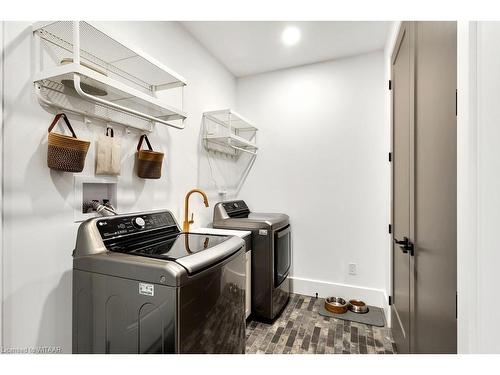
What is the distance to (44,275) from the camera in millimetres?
1129

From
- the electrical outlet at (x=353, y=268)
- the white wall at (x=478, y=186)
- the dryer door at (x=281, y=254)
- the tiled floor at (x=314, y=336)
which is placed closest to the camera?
the white wall at (x=478, y=186)

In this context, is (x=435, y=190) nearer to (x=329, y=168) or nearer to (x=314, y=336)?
(x=314, y=336)

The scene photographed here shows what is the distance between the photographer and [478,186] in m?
0.66

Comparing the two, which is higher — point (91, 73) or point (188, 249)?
point (91, 73)

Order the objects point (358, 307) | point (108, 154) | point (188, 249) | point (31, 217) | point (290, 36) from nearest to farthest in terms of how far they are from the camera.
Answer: point (31, 217) < point (188, 249) < point (108, 154) < point (290, 36) < point (358, 307)

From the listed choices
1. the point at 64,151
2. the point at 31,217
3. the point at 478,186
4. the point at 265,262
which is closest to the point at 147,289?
the point at 31,217

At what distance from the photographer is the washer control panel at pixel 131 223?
1.21 metres

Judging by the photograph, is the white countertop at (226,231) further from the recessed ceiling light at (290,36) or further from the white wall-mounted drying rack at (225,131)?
the recessed ceiling light at (290,36)

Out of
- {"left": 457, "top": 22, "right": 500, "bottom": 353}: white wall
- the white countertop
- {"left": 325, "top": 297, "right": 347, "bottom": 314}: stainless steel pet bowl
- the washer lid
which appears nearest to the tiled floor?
{"left": 325, "top": 297, "right": 347, "bottom": 314}: stainless steel pet bowl

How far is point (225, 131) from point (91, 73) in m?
1.79

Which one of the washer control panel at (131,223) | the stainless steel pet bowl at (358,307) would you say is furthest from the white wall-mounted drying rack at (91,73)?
the stainless steel pet bowl at (358,307)

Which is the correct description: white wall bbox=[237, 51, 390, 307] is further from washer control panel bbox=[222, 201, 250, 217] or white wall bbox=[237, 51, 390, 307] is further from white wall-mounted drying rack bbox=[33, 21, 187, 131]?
white wall-mounted drying rack bbox=[33, 21, 187, 131]

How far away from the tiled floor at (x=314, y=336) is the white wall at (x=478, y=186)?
1.34 meters
